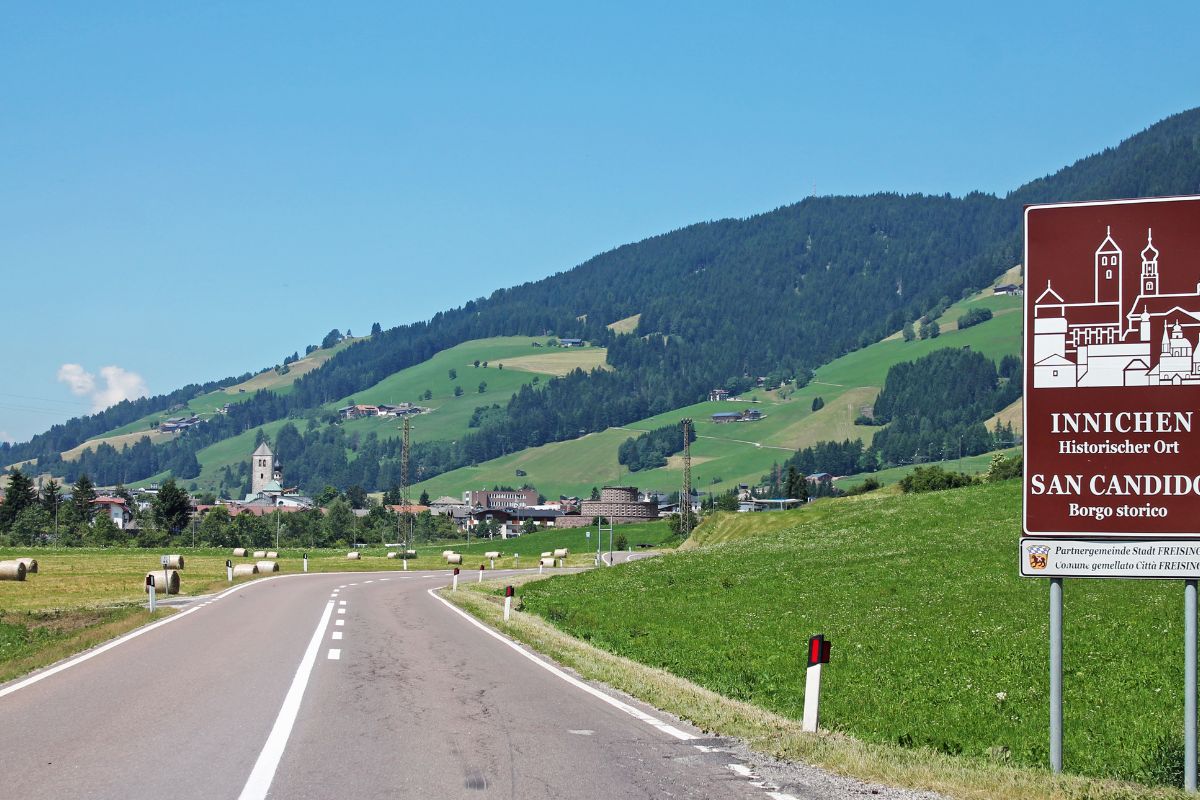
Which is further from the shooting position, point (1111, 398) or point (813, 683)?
point (813, 683)

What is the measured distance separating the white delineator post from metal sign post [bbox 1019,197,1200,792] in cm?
276

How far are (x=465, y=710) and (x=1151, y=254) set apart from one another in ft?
29.4

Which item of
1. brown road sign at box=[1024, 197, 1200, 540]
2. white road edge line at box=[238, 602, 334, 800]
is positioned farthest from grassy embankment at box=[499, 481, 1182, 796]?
white road edge line at box=[238, 602, 334, 800]

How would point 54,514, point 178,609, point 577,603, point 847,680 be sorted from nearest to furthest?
point 847,680
point 178,609
point 577,603
point 54,514

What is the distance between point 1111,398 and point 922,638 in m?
12.5

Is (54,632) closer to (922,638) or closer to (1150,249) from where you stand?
(922,638)

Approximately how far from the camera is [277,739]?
12.3 meters

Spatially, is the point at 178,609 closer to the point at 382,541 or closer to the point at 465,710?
the point at 465,710

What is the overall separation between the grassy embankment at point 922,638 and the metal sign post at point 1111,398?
6.19 ft

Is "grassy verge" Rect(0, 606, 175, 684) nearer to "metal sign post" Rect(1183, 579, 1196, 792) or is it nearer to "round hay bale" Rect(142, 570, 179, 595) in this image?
"round hay bale" Rect(142, 570, 179, 595)

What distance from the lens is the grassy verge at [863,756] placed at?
9703mm

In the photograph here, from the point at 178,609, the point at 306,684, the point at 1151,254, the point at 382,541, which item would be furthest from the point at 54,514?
the point at 1151,254

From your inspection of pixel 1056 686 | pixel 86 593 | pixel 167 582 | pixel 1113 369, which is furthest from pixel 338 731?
pixel 86 593

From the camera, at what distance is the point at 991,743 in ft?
44.0
